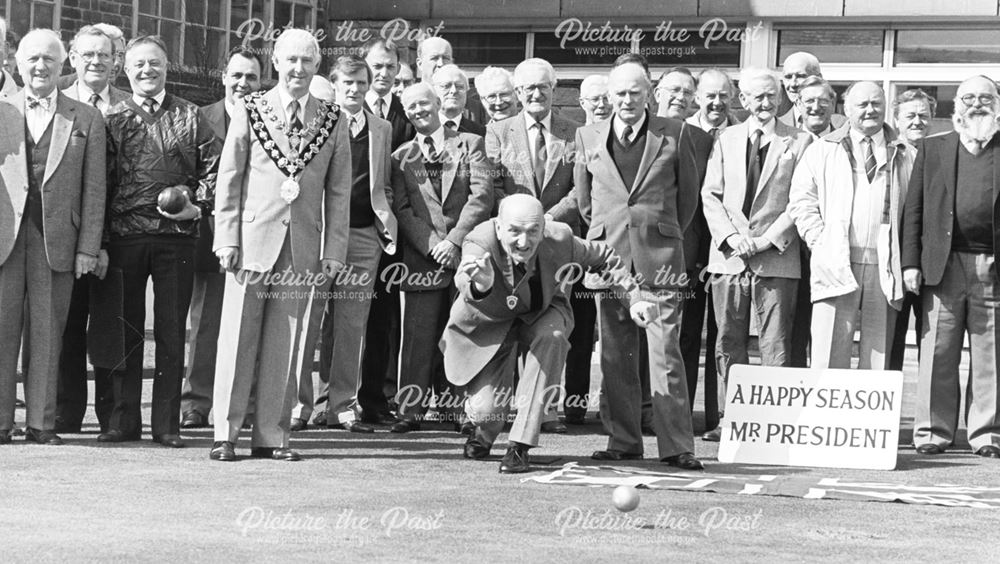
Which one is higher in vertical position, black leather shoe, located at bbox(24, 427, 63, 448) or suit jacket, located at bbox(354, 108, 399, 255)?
suit jacket, located at bbox(354, 108, 399, 255)

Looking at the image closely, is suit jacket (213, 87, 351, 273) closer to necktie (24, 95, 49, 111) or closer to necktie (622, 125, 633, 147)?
necktie (24, 95, 49, 111)

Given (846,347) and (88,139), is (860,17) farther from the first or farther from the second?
(88,139)

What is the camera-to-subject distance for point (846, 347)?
11.7 m

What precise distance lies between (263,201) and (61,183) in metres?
1.40

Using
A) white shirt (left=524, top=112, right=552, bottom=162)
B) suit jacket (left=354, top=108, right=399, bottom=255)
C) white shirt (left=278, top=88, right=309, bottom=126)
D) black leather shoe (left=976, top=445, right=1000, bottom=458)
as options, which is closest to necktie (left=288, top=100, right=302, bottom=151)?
white shirt (left=278, top=88, right=309, bottom=126)

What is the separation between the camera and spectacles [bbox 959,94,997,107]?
11797 millimetres

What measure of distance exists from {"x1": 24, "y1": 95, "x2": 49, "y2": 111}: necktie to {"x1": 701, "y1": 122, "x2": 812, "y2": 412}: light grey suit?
434cm

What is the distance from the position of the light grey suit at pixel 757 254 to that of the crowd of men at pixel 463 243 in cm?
2

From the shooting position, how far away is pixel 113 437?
10.8 meters

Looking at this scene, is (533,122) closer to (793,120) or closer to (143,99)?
(793,120)

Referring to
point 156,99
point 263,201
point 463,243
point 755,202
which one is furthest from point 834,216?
point 156,99

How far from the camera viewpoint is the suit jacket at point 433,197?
11992 millimetres

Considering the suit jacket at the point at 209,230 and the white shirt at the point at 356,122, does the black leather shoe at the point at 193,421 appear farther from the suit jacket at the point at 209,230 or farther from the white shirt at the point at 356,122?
the white shirt at the point at 356,122

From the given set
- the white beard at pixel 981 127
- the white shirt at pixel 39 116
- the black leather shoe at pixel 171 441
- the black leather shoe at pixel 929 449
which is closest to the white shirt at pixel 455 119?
the white shirt at pixel 39 116
